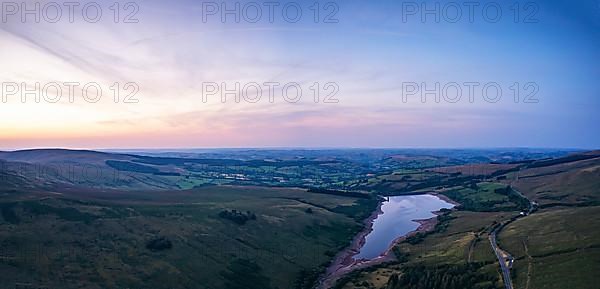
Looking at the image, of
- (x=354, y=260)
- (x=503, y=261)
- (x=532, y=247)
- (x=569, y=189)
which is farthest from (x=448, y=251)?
(x=569, y=189)

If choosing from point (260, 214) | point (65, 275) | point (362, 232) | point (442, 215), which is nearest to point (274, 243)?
point (260, 214)

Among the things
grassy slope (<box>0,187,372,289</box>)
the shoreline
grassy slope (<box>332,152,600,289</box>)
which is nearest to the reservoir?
the shoreline

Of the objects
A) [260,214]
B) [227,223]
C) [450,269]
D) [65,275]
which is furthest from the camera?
[260,214]

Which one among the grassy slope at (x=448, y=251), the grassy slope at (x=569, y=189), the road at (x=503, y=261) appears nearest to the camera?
the road at (x=503, y=261)

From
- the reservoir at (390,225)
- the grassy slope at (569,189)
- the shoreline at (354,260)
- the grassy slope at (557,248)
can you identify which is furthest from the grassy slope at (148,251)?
the grassy slope at (569,189)

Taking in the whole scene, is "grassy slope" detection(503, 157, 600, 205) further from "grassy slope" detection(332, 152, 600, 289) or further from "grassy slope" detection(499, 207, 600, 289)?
"grassy slope" detection(499, 207, 600, 289)

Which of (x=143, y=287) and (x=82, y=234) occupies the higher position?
(x=82, y=234)

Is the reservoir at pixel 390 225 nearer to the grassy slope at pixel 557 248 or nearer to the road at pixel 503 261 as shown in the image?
the road at pixel 503 261

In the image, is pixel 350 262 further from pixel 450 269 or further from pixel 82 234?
pixel 82 234
